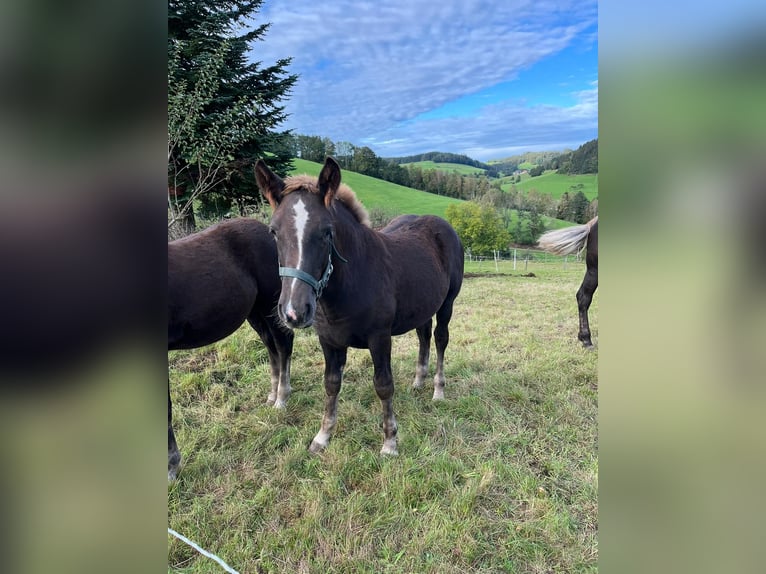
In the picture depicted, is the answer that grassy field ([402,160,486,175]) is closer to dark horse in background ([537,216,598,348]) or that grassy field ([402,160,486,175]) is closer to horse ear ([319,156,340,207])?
dark horse in background ([537,216,598,348])

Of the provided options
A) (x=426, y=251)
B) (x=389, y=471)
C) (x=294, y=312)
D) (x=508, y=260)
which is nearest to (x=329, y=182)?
(x=294, y=312)

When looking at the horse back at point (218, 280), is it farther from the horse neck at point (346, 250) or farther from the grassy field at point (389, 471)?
the horse neck at point (346, 250)

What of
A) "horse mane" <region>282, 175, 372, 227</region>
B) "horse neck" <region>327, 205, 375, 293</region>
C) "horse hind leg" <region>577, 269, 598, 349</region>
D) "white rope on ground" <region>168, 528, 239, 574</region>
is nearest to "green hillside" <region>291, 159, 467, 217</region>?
"horse hind leg" <region>577, 269, 598, 349</region>

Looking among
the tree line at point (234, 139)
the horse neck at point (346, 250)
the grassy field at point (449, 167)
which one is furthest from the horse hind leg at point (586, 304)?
the grassy field at point (449, 167)

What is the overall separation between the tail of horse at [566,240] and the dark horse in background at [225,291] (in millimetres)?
4619

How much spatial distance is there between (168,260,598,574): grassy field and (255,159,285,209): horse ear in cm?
199

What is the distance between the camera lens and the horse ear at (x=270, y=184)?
2.37m

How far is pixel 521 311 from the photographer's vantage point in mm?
7887

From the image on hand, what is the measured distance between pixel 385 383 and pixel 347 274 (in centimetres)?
100

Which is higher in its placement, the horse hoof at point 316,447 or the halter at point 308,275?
the halter at point 308,275
